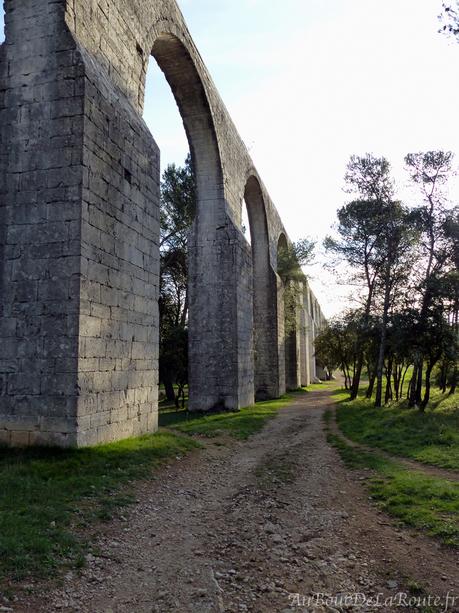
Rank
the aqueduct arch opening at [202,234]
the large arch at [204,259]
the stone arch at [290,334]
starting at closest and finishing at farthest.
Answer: the aqueduct arch opening at [202,234] → the large arch at [204,259] → the stone arch at [290,334]

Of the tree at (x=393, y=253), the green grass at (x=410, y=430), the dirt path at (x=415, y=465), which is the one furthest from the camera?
the tree at (x=393, y=253)

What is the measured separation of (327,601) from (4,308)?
5005 mm

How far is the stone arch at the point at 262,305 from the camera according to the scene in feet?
66.9

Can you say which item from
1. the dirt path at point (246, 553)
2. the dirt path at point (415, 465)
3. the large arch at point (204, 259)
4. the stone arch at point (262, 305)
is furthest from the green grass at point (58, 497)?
the stone arch at point (262, 305)

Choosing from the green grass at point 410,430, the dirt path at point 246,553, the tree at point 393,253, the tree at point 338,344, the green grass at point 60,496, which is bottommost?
the green grass at point 410,430

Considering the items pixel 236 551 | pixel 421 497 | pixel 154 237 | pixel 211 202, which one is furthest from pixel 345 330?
pixel 236 551

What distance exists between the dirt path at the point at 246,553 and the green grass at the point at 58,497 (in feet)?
0.70

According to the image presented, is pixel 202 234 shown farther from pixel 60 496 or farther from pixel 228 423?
pixel 60 496

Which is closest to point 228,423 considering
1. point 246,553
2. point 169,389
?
point 246,553

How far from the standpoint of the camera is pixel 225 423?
35.6 feet

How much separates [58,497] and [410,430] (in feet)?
27.1

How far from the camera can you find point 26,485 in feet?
14.8

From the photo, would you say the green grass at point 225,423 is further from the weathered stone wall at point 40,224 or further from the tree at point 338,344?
the tree at point 338,344

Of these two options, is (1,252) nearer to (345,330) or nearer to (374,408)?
(374,408)
